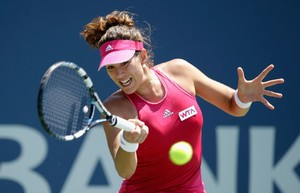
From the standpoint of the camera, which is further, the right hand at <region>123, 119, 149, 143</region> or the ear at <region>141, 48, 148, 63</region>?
the ear at <region>141, 48, 148, 63</region>

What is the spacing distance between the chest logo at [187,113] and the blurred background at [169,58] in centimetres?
178

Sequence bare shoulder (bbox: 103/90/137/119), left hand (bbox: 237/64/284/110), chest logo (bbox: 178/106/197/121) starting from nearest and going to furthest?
bare shoulder (bbox: 103/90/137/119) < chest logo (bbox: 178/106/197/121) < left hand (bbox: 237/64/284/110)

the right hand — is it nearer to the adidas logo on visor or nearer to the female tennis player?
the female tennis player

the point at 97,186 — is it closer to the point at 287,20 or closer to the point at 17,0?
the point at 17,0

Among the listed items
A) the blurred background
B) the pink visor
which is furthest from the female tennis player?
the blurred background

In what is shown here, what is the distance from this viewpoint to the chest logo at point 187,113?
3.95m

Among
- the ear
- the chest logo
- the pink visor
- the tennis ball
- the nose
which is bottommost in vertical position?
the tennis ball

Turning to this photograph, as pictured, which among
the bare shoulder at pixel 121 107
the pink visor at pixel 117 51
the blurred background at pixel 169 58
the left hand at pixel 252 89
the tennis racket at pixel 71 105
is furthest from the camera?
the blurred background at pixel 169 58

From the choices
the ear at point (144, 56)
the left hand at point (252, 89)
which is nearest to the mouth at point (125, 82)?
the ear at point (144, 56)

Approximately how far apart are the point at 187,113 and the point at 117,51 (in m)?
0.52

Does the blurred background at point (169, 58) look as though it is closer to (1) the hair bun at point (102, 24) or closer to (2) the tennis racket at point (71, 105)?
(1) the hair bun at point (102, 24)

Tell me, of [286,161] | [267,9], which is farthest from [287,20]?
[286,161]

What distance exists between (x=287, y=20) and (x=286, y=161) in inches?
43.4

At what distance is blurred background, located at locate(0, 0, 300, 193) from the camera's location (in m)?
5.67
